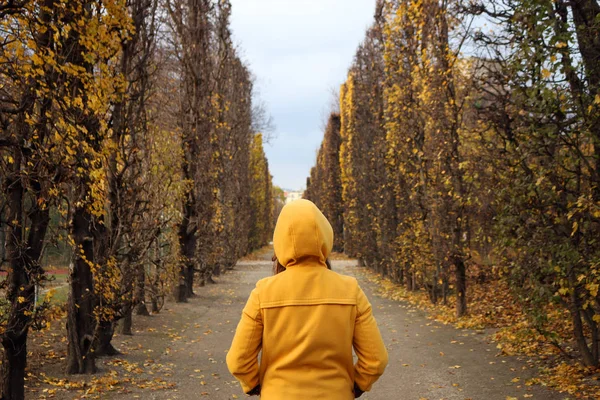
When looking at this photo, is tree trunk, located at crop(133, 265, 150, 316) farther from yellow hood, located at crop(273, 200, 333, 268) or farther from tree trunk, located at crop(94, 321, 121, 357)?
yellow hood, located at crop(273, 200, 333, 268)

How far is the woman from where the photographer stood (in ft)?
9.62

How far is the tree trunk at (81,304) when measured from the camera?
28.5ft

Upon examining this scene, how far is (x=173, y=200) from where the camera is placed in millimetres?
12875

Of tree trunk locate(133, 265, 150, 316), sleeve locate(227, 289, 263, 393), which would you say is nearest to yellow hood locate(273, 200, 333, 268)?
sleeve locate(227, 289, 263, 393)

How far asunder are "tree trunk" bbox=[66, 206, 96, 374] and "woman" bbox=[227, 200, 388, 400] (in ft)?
20.5

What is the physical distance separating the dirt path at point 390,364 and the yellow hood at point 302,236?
5457 millimetres

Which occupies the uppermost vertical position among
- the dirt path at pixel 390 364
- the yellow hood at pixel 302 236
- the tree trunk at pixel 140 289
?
the yellow hood at pixel 302 236

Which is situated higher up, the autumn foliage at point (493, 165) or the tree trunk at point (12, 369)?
the autumn foliage at point (493, 165)

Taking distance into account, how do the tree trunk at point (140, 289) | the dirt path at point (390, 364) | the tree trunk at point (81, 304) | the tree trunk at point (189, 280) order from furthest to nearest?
1. the tree trunk at point (189, 280)
2. the tree trunk at point (140, 289)
3. the tree trunk at point (81, 304)
4. the dirt path at point (390, 364)

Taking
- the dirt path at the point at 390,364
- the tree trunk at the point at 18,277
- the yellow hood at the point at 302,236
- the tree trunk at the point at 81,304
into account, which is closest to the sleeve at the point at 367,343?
the yellow hood at the point at 302,236

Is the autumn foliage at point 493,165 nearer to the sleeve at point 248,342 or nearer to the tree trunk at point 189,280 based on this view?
the sleeve at point 248,342

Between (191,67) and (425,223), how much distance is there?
8628 millimetres

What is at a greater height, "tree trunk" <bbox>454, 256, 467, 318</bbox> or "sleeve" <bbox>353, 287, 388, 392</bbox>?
"sleeve" <bbox>353, 287, 388, 392</bbox>

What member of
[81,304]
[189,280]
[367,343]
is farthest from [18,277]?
[189,280]
